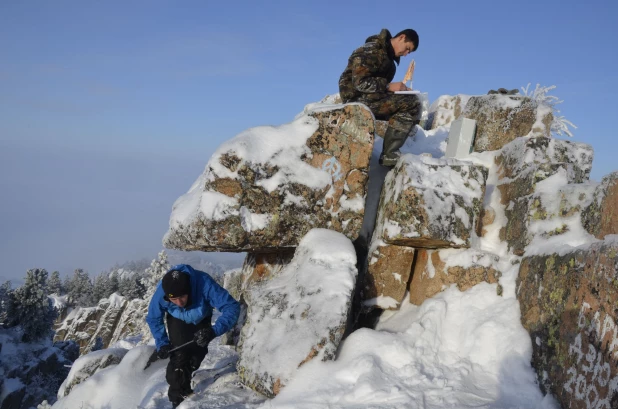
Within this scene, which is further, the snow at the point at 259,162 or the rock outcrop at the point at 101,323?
the rock outcrop at the point at 101,323

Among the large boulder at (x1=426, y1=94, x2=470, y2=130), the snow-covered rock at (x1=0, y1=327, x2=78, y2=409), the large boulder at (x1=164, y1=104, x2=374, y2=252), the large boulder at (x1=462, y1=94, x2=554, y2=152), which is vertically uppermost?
the large boulder at (x1=426, y1=94, x2=470, y2=130)

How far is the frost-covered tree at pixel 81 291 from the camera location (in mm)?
58406

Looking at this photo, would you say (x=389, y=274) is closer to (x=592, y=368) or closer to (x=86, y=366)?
(x=592, y=368)

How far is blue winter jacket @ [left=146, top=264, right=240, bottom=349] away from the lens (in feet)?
17.1

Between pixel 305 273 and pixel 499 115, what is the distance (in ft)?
14.1

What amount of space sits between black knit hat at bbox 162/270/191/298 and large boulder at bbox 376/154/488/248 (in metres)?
2.48

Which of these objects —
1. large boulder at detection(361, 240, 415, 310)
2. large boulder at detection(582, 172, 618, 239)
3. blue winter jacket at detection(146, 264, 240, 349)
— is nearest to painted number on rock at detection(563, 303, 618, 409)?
large boulder at detection(582, 172, 618, 239)

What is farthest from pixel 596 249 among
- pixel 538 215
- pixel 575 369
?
pixel 538 215

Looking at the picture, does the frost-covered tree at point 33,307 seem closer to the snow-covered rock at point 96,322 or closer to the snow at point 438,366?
the snow-covered rock at point 96,322

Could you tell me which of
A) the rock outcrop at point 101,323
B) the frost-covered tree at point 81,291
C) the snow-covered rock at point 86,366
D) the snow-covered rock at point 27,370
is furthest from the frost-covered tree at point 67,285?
the snow-covered rock at point 86,366

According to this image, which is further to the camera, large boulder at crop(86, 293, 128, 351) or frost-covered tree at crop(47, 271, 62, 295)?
frost-covered tree at crop(47, 271, 62, 295)

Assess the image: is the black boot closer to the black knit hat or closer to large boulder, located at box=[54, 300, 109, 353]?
the black knit hat

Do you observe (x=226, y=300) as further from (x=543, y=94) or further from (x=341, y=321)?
(x=543, y=94)

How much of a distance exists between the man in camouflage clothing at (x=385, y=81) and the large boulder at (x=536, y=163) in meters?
1.49
